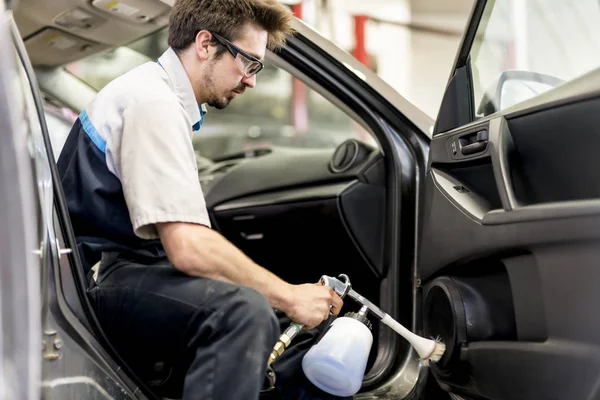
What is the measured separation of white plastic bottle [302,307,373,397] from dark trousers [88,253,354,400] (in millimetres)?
93

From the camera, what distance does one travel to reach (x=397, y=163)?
2230 millimetres

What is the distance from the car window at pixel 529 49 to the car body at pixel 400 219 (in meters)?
0.01

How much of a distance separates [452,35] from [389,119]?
6.58 m

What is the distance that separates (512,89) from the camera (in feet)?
5.90

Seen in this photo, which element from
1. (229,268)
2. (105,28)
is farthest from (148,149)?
(105,28)

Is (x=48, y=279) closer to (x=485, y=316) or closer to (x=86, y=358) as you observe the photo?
(x=86, y=358)

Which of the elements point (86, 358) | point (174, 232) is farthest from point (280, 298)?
point (86, 358)

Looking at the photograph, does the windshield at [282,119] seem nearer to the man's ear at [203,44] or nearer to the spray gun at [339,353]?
the man's ear at [203,44]

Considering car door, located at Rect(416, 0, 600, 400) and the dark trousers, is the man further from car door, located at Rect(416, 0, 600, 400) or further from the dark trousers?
car door, located at Rect(416, 0, 600, 400)

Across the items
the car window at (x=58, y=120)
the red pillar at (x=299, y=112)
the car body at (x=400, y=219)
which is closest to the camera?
the car body at (x=400, y=219)

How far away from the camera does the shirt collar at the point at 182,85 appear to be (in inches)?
65.7

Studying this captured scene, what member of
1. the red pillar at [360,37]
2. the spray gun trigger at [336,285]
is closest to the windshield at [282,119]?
the red pillar at [360,37]

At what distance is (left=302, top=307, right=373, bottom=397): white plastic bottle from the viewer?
1.58 metres

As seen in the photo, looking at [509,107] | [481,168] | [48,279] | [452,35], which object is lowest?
[48,279]
